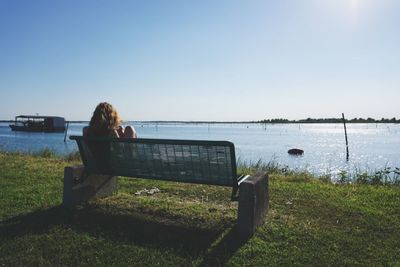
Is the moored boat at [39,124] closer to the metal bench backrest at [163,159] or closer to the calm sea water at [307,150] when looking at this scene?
the calm sea water at [307,150]

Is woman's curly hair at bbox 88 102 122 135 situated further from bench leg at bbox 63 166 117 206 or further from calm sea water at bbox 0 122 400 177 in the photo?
calm sea water at bbox 0 122 400 177

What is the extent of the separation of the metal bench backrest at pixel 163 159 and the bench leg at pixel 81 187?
21 cm

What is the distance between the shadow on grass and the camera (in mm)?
4240

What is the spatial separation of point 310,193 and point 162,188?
9.54 ft

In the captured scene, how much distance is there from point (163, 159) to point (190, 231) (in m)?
1.08

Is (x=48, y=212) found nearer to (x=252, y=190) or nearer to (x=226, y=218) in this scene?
(x=226, y=218)

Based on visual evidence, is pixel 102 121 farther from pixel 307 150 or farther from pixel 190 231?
pixel 307 150

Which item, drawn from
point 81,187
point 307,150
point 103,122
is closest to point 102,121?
point 103,122

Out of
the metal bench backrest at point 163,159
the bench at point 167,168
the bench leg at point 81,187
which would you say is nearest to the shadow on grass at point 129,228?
the bench leg at point 81,187

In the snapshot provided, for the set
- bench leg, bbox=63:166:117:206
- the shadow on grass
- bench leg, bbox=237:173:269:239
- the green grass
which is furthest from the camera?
bench leg, bbox=63:166:117:206

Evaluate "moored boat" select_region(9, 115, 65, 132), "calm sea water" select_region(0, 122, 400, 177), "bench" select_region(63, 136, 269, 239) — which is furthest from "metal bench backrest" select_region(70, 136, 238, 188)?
"moored boat" select_region(9, 115, 65, 132)

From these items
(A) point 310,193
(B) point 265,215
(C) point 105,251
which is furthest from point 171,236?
(A) point 310,193

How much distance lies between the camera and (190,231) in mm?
4707

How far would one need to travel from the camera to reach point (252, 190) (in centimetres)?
444
